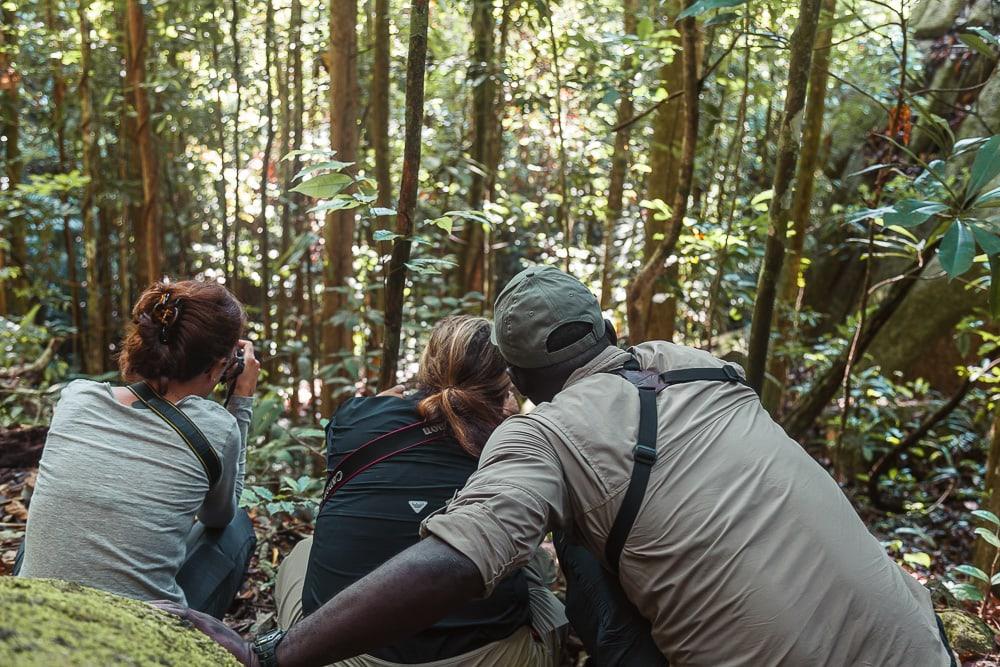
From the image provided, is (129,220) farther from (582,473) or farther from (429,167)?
(582,473)

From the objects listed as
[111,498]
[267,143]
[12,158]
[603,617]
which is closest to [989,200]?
[603,617]

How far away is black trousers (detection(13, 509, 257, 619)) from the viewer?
105 inches

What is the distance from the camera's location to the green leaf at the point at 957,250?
93.2 inches

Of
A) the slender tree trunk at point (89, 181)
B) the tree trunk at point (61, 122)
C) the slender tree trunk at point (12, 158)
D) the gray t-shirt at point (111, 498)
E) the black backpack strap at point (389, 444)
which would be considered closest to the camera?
the gray t-shirt at point (111, 498)

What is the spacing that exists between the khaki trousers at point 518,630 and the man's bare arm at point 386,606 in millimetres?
841

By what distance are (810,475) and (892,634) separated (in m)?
0.35

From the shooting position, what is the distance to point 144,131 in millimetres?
6766

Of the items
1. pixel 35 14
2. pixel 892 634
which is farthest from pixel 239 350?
pixel 35 14

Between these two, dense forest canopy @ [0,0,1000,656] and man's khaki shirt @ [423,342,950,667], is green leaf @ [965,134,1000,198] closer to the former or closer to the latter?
dense forest canopy @ [0,0,1000,656]

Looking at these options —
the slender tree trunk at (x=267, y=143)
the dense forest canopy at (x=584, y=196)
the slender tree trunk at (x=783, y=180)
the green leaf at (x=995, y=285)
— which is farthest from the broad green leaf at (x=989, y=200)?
the slender tree trunk at (x=267, y=143)

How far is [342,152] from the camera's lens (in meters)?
5.10

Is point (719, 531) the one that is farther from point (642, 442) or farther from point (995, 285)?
point (995, 285)

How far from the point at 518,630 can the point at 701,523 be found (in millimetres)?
932

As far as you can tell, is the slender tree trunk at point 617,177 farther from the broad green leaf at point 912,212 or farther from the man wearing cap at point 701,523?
the man wearing cap at point 701,523
